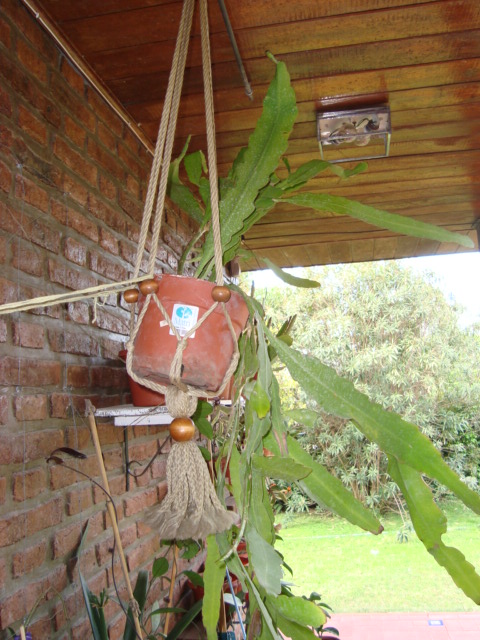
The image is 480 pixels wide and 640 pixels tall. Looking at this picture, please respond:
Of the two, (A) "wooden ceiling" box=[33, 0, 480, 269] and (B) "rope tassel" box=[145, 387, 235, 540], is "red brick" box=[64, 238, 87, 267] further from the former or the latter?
(B) "rope tassel" box=[145, 387, 235, 540]

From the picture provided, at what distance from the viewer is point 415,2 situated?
1234 millimetres

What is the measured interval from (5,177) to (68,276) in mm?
287

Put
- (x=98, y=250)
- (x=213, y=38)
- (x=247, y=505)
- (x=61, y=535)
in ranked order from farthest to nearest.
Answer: (x=98, y=250)
(x=213, y=38)
(x=61, y=535)
(x=247, y=505)

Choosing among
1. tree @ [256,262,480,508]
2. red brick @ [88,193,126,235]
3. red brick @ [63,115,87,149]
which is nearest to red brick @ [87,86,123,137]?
red brick @ [63,115,87,149]

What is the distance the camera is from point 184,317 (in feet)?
2.55

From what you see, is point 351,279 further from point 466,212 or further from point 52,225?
point 52,225

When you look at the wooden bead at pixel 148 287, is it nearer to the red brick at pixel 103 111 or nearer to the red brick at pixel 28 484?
the red brick at pixel 28 484

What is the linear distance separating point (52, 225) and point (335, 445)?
6.27 m

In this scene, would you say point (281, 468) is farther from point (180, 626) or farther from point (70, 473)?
point (180, 626)

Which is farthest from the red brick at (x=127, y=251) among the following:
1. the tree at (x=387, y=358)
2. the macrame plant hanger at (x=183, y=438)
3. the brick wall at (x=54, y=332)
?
the tree at (x=387, y=358)

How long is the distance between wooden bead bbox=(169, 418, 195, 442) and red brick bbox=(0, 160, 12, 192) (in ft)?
1.87

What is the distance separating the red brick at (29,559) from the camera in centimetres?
100

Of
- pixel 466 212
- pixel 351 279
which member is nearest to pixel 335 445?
pixel 351 279

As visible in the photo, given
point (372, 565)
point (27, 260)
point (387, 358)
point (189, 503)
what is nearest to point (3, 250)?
point (27, 260)
